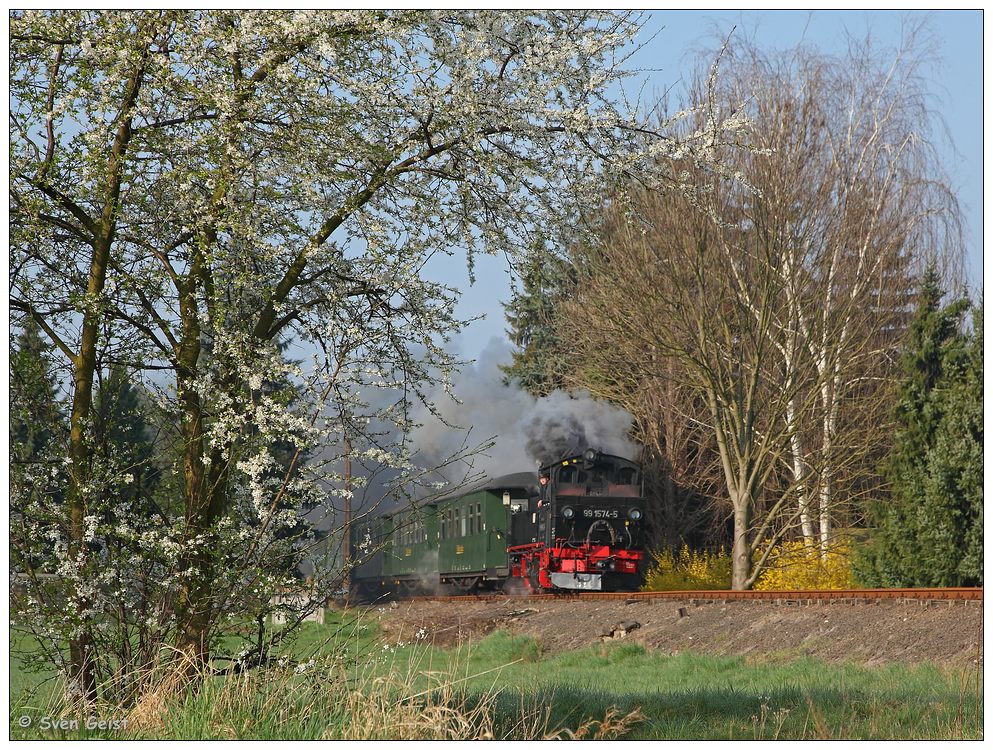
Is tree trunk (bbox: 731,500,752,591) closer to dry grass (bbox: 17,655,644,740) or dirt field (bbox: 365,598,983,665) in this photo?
dirt field (bbox: 365,598,983,665)

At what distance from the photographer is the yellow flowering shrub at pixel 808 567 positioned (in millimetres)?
22219

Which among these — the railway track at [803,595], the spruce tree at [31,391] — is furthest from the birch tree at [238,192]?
the railway track at [803,595]

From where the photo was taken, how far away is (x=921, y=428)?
20.3m

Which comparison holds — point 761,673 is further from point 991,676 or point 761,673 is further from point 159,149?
point 159,149

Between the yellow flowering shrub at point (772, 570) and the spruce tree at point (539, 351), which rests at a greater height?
the spruce tree at point (539, 351)

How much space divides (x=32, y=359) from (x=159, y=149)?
1678 millimetres

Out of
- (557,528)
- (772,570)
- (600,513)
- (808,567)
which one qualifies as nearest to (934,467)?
(808,567)

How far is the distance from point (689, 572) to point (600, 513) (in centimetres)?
407

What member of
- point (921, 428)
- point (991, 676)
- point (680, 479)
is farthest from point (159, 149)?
point (680, 479)

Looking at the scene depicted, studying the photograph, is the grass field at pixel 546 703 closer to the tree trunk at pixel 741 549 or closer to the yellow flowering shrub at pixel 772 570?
the tree trunk at pixel 741 549

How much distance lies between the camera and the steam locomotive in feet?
69.7
